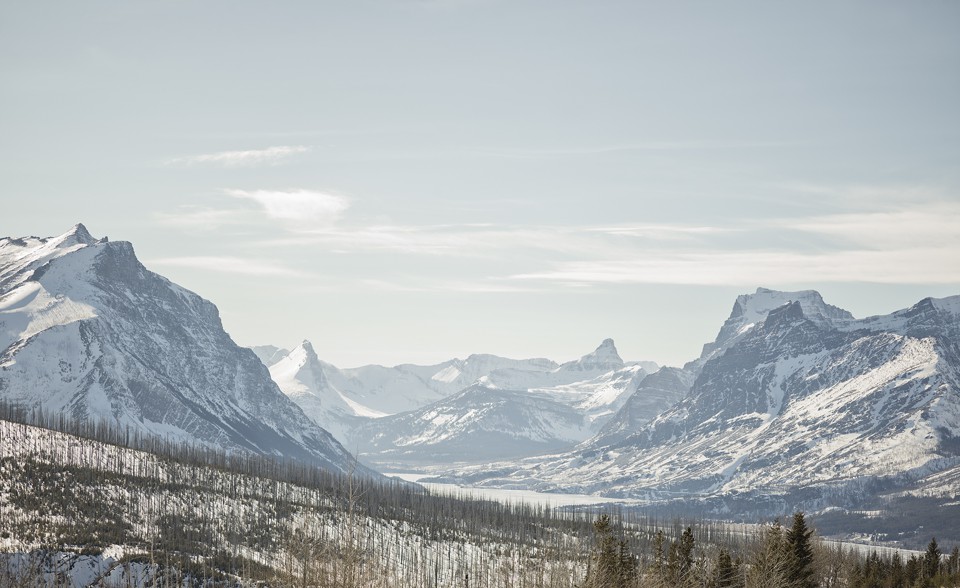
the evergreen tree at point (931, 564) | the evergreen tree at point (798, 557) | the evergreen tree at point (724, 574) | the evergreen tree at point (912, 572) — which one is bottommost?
the evergreen tree at point (912, 572)

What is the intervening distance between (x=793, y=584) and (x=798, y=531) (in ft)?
28.0

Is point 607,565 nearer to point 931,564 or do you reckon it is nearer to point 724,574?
point 724,574

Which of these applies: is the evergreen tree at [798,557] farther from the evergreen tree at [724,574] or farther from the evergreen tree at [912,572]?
the evergreen tree at [912,572]

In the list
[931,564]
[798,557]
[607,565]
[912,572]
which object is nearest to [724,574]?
[798,557]

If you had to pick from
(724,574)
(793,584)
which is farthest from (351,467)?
(724,574)

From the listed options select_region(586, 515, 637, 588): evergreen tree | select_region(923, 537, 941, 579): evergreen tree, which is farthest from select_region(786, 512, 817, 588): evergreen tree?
select_region(923, 537, 941, 579): evergreen tree

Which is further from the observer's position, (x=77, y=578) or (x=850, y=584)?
(x=77, y=578)

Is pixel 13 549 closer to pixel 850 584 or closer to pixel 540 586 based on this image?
pixel 540 586

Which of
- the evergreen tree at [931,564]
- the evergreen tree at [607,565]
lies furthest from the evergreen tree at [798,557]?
the evergreen tree at [931,564]

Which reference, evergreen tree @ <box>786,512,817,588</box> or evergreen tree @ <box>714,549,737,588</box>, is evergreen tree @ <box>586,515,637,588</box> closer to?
evergreen tree @ <box>714,549,737,588</box>

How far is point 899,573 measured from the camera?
18562 centimetres

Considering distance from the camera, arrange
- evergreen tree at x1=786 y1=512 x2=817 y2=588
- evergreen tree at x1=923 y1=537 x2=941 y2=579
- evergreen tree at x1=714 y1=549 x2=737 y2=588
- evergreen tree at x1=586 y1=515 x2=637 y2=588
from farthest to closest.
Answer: evergreen tree at x1=923 y1=537 x2=941 y2=579
evergreen tree at x1=714 y1=549 x2=737 y2=588
evergreen tree at x1=786 y1=512 x2=817 y2=588
evergreen tree at x1=586 y1=515 x2=637 y2=588

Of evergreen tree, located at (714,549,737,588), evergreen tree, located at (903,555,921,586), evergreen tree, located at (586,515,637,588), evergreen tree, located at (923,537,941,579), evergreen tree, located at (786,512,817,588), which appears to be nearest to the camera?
evergreen tree, located at (586,515,637,588)

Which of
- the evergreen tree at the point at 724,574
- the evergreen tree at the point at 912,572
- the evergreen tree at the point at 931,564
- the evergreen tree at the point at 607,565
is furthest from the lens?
the evergreen tree at the point at 931,564
